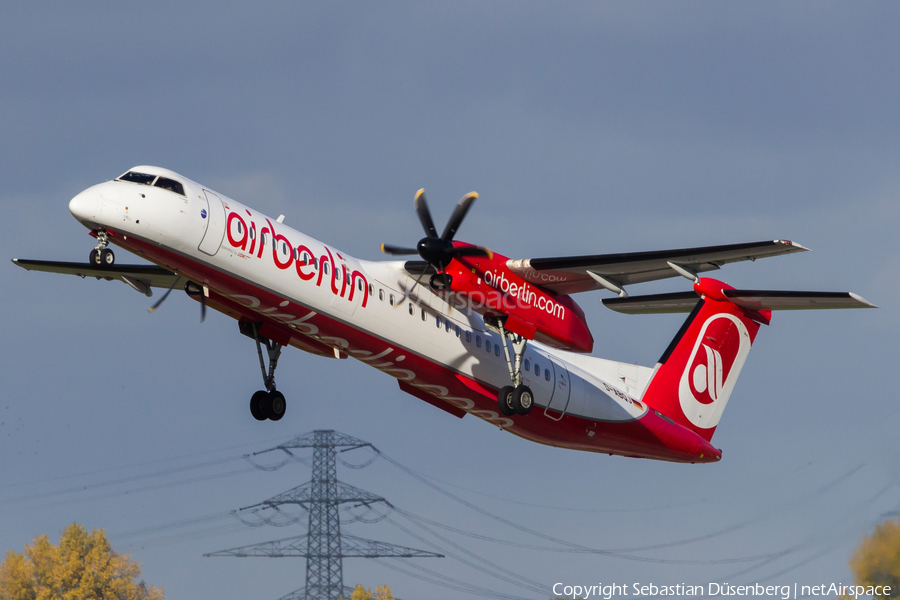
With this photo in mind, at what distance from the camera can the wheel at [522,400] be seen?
21359 mm

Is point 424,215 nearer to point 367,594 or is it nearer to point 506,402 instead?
point 506,402

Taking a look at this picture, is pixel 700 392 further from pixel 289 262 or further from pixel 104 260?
pixel 104 260

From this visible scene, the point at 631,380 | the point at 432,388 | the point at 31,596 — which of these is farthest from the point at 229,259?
the point at 31,596

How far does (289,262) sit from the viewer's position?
18.8 m

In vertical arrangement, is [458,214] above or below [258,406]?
above

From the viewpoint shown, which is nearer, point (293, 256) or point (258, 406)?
point (293, 256)

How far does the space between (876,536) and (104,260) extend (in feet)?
64.6

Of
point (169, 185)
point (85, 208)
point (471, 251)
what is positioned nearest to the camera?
point (85, 208)

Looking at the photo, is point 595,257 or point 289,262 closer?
point 289,262

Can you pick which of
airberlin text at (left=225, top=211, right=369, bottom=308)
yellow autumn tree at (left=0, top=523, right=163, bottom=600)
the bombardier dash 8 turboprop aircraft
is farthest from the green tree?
yellow autumn tree at (left=0, top=523, right=163, bottom=600)

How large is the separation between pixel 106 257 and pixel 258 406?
6161mm

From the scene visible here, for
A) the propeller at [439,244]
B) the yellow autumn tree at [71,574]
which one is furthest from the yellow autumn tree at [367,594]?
the propeller at [439,244]

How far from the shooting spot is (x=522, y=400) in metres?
21.4

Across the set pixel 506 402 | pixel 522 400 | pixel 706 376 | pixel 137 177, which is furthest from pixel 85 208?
pixel 706 376
